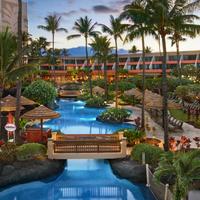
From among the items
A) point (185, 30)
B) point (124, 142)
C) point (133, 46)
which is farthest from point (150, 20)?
point (133, 46)

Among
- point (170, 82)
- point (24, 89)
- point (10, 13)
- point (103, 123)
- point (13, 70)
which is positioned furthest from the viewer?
point (10, 13)

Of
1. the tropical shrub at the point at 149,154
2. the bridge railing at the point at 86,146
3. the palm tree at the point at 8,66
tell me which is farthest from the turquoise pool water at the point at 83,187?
the palm tree at the point at 8,66

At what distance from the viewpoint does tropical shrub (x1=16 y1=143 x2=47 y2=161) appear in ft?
59.7

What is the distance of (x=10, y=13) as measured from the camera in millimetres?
80438

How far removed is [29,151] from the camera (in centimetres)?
1839

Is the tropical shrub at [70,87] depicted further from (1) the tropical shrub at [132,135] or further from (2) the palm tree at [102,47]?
(1) the tropical shrub at [132,135]

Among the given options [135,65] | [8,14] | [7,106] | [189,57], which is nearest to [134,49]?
[135,65]

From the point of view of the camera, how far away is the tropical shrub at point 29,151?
18.2 meters

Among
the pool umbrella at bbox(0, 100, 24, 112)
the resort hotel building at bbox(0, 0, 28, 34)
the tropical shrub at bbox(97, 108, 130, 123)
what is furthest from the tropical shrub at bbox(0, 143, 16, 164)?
the resort hotel building at bbox(0, 0, 28, 34)

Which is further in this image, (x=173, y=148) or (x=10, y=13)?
(x=10, y=13)

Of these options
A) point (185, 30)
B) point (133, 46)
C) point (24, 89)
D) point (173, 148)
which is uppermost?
point (133, 46)

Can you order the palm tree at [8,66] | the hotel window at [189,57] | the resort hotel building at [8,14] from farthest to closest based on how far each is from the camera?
the hotel window at [189,57] < the resort hotel building at [8,14] < the palm tree at [8,66]

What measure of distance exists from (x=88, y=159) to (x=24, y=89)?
20439 mm

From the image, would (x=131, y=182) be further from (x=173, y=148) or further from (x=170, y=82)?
(x=170, y=82)
